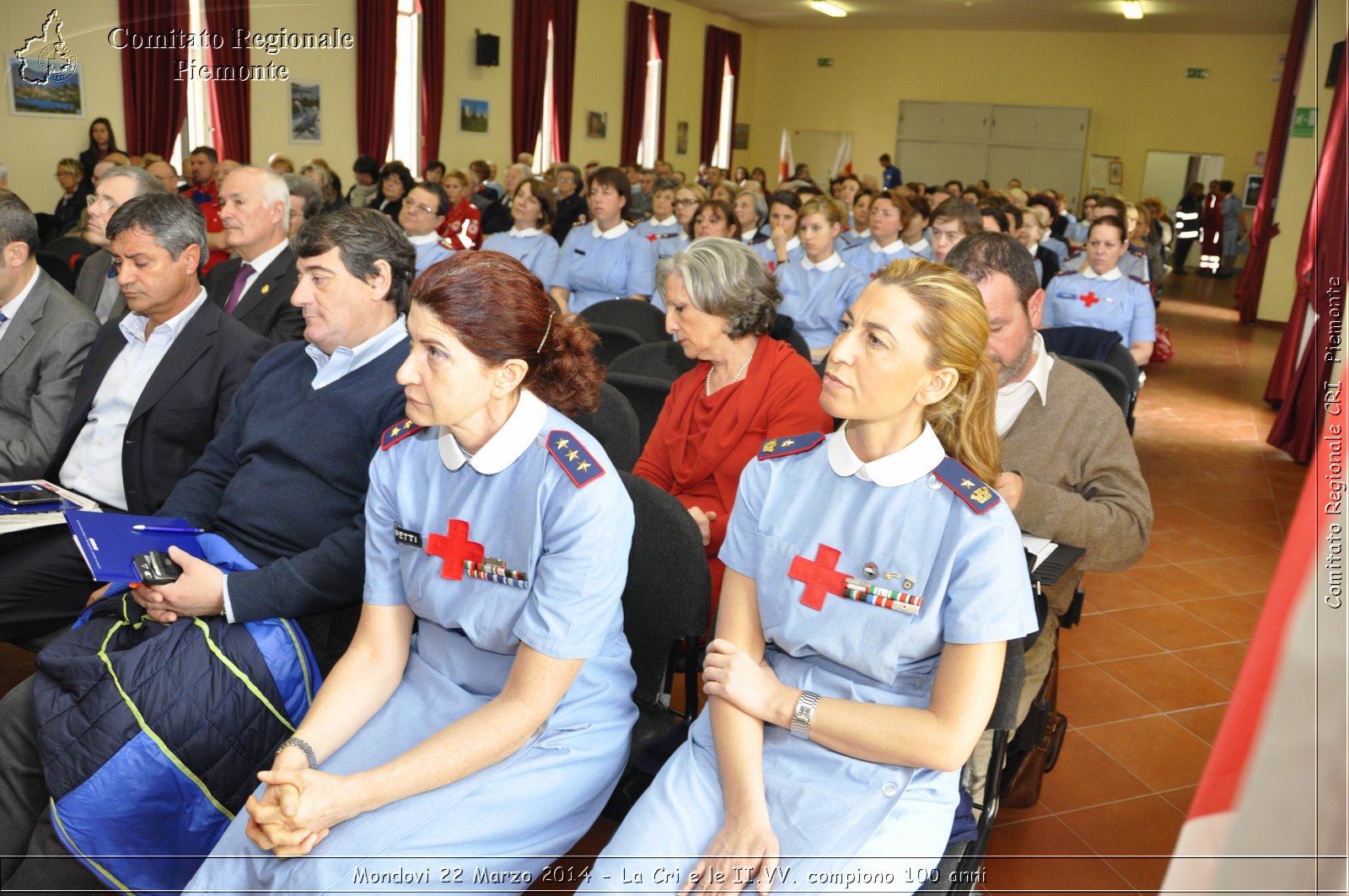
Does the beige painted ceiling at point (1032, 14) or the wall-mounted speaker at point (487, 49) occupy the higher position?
the beige painted ceiling at point (1032, 14)

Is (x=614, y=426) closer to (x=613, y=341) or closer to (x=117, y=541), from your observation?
(x=117, y=541)

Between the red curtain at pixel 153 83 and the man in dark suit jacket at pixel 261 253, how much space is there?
6.98 metres

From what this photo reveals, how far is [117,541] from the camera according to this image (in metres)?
1.97

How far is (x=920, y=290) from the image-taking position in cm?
158

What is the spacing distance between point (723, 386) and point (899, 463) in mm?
1133

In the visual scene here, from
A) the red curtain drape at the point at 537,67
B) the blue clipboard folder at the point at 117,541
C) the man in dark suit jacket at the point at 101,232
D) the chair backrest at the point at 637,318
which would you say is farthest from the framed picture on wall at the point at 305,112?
the blue clipboard folder at the point at 117,541

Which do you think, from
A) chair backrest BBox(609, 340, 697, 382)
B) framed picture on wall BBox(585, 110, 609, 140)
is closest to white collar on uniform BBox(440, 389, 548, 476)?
chair backrest BBox(609, 340, 697, 382)

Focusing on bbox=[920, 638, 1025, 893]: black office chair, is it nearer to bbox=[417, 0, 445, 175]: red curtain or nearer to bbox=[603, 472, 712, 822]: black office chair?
bbox=[603, 472, 712, 822]: black office chair

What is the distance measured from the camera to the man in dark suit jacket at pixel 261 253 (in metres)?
3.71

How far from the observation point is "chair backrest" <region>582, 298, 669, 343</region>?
163 inches

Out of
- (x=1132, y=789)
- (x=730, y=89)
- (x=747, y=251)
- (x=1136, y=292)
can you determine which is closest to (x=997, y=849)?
(x=1132, y=789)

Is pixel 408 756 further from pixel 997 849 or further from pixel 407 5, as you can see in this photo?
pixel 407 5

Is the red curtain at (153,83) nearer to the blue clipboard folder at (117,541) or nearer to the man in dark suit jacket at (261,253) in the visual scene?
the man in dark suit jacket at (261,253)

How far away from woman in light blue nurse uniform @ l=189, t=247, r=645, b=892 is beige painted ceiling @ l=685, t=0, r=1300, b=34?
15420 millimetres
